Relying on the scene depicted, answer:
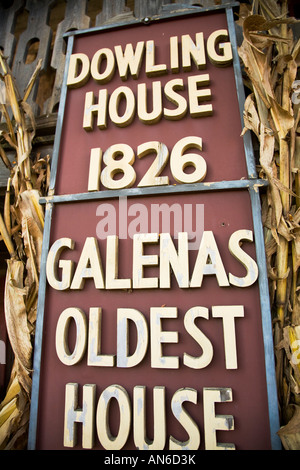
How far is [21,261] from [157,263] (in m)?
0.66

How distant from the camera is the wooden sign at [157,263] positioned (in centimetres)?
101

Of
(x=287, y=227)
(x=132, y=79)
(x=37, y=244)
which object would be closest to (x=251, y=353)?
(x=287, y=227)

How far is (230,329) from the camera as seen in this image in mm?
1030

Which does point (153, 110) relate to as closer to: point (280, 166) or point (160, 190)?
point (160, 190)

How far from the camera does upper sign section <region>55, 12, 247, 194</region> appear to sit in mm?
1238

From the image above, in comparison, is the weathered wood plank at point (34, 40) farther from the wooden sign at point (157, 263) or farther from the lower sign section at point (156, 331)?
the lower sign section at point (156, 331)

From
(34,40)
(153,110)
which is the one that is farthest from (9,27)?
(153,110)

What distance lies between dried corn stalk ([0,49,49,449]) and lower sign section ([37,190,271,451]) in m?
0.13

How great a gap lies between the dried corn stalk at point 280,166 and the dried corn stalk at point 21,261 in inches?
38.4

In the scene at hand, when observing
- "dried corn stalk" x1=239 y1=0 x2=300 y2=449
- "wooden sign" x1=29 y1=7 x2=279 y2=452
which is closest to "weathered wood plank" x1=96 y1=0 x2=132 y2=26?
"wooden sign" x1=29 y1=7 x2=279 y2=452

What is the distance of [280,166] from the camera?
117 cm
